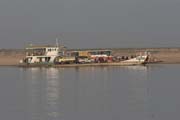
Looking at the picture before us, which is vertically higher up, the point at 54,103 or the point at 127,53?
the point at 127,53

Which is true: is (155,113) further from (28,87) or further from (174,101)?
(28,87)

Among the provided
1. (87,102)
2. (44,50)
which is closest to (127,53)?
(44,50)

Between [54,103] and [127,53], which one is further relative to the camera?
[127,53]

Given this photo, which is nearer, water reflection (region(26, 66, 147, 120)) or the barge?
water reflection (region(26, 66, 147, 120))

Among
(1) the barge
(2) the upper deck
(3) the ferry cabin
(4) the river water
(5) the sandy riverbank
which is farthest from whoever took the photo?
(5) the sandy riverbank

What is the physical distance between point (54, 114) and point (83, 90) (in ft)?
48.5

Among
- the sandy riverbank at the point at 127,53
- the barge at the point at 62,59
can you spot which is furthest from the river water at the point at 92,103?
the sandy riverbank at the point at 127,53

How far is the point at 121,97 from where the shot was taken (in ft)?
137

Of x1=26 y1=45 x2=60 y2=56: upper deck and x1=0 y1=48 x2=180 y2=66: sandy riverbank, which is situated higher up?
x1=26 y1=45 x2=60 y2=56: upper deck

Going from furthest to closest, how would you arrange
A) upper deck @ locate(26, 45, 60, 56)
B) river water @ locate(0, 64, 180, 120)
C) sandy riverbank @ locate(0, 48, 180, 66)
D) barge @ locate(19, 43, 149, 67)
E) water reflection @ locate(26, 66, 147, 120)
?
sandy riverbank @ locate(0, 48, 180, 66) < upper deck @ locate(26, 45, 60, 56) < barge @ locate(19, 43, 149, 67) < water reflection @ locate(26, 66, 147, 120) < river water @ locate(0, 64, 180, 120)

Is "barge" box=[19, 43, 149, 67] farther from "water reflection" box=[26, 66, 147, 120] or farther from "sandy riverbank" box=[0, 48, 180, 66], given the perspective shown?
"water reflection" box=[26, 66, 147, 120]

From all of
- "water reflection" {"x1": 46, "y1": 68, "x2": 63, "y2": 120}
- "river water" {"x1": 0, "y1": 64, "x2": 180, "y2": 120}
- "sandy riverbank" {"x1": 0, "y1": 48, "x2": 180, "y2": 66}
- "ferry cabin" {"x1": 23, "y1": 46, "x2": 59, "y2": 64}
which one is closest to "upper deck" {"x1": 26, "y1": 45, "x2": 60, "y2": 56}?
"ferry cabin" {"x1": 23, "y1": 46, "x2": 59, "y2": 64}

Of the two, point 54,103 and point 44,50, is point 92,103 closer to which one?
point 54,103

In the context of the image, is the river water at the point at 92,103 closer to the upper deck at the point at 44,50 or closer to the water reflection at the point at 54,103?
the water reflection at the point at 54,103
